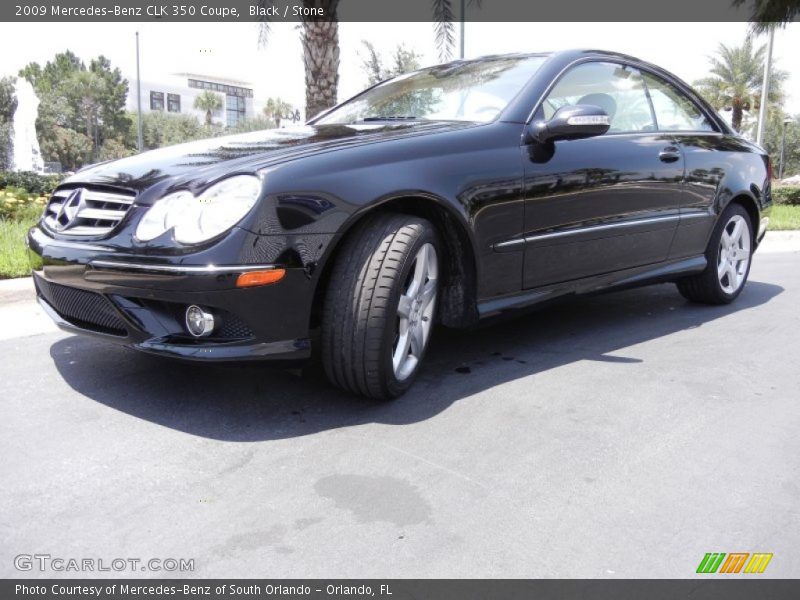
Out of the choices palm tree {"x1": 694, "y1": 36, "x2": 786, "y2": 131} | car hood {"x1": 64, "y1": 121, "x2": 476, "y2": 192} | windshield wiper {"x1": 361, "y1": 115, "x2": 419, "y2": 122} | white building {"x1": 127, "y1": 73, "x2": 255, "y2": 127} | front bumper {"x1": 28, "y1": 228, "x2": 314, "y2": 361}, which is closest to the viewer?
front bumper {"x1": 28, "y1": 228, "x2": 314, "y2": 361}

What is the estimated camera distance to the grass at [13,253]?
5402 millimetres

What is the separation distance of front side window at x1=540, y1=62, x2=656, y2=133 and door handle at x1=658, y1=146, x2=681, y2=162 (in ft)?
0.51

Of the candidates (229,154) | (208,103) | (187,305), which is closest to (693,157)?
(229,154)

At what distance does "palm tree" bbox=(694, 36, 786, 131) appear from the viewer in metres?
35.6

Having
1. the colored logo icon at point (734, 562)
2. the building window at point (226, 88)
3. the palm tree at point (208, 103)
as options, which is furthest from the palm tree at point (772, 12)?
the building window at point (226, 88)

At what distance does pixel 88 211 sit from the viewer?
10.1ft

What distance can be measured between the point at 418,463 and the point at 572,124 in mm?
1734

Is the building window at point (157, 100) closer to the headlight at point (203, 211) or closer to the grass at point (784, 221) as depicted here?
the grass at point (784, 221)

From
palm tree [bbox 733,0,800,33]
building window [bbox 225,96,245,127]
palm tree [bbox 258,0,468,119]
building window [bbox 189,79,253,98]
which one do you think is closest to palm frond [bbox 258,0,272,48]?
palm tree [bbox 258,0,468,119]

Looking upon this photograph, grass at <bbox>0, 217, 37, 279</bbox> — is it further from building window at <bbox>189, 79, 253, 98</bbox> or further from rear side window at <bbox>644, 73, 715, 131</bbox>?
building window at <bbox>189, 79, 253, 98</bbox>

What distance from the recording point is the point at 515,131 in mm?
3572

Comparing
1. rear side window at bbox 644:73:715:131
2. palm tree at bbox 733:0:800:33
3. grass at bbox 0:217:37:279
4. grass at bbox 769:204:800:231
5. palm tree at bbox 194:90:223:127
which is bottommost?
grass at bbox 769:204:800:231
